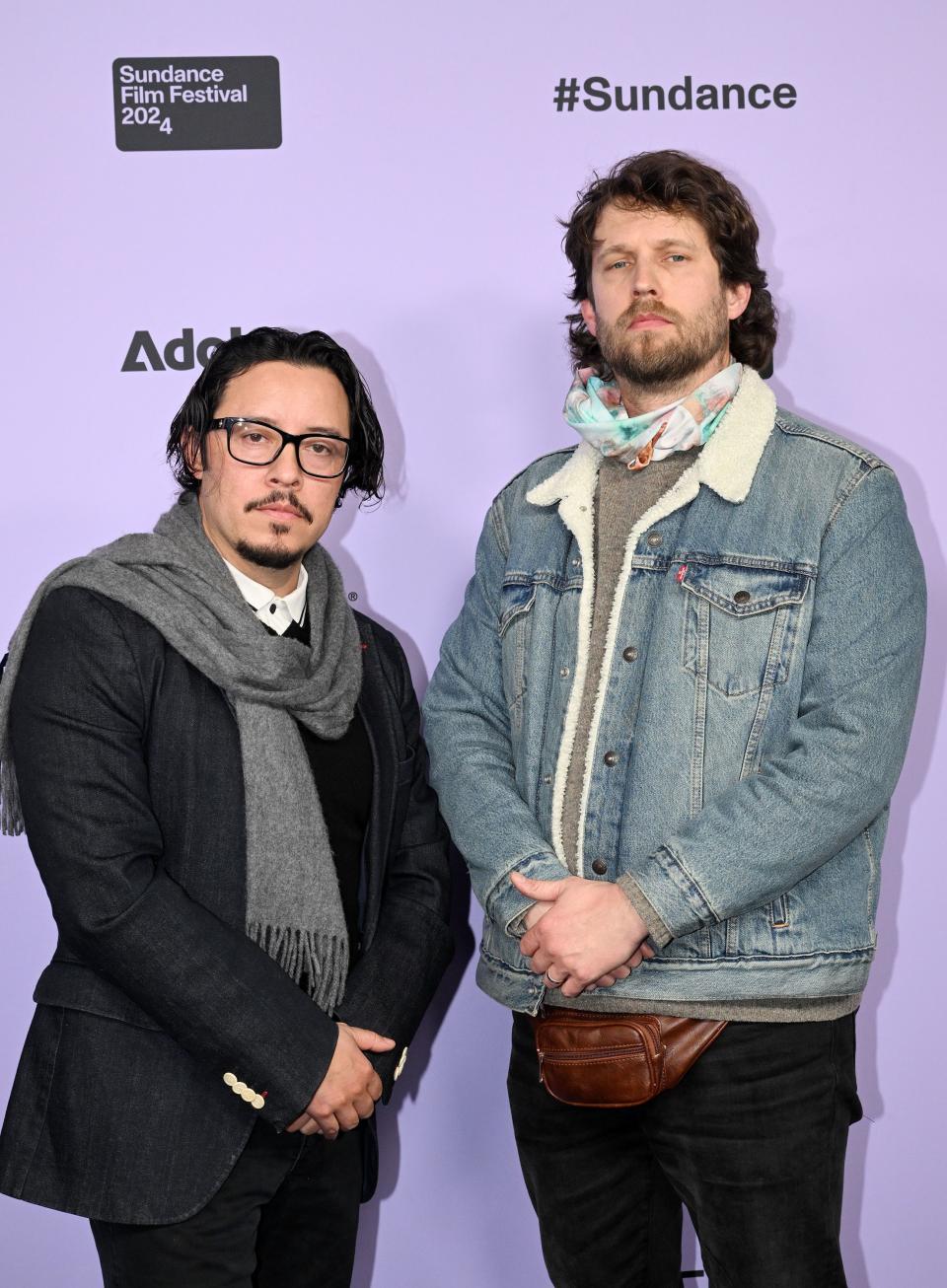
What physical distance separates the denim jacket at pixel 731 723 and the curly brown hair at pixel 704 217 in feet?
0.60

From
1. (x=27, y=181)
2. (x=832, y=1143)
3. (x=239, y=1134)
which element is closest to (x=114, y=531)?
(x=27, y=181)

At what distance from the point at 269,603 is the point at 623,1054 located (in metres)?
0.89

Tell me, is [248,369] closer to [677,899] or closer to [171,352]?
[171,352]

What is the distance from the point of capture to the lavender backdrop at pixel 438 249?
2.65 metres

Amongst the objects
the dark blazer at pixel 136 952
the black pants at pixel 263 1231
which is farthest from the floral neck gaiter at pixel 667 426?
the black pants at pixel 263 1231

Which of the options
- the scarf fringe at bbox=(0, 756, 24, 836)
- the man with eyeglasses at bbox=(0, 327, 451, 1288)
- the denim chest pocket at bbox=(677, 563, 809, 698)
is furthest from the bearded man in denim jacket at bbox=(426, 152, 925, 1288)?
the scarf fringe at bbox=(0, 756, 24, 836)

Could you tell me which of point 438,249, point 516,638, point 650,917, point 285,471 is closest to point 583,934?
point 650,917

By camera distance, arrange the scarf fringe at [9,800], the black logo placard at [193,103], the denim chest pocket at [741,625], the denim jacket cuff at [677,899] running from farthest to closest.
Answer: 1. the black logo placard at [193,103]
2. the scarf fringe at [9,800]
3. the denim chest pocket at [741,625]
4. the denim jacket cuff at [677,899]

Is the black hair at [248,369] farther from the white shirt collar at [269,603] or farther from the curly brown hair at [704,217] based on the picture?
the curly brown hair at [704,217]

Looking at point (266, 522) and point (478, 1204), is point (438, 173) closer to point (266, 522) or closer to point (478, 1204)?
point (266, 522)

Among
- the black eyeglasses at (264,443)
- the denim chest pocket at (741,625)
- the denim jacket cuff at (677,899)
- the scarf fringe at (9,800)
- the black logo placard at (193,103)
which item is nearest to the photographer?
the denim jacket cuff at (677,899)

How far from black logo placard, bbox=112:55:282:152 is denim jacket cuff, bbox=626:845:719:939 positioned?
1693mm

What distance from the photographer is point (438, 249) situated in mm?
2684

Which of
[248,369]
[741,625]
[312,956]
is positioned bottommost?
[312,956]
